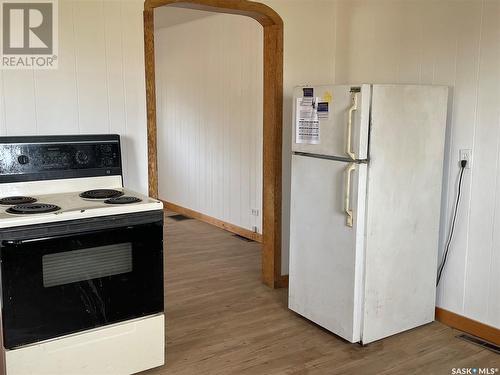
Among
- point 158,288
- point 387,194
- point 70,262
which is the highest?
point 387,194

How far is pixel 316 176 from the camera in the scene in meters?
3.24

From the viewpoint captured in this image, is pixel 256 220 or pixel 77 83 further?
pixel 256 220

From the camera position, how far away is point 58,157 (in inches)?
109

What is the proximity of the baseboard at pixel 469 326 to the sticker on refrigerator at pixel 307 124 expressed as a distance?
1455 millimetres

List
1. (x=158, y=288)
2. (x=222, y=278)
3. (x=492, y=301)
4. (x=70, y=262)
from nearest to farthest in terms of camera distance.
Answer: (x=70, y=262) < (x=158, y=288) < (x=492, y=301) < (x=222, y=278)

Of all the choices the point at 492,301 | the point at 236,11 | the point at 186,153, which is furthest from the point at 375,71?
the point at 186,153

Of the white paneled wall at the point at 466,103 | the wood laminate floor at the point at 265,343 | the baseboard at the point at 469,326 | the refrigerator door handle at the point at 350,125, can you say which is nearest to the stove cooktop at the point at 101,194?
the wood laminate floor at the point at 265,343

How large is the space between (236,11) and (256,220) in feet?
8.09

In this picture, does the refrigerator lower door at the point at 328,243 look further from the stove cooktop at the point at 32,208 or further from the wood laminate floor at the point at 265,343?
the stove cooktop at the point at 32,208

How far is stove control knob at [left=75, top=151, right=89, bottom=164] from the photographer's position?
9.23 feet

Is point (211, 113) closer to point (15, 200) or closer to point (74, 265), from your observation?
point (15, 200)

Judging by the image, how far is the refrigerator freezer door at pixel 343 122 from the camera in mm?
2879

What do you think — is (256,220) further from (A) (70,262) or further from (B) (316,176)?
(A) (70,262)

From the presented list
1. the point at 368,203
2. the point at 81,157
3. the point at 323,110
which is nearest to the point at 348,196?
the point at 368,203
